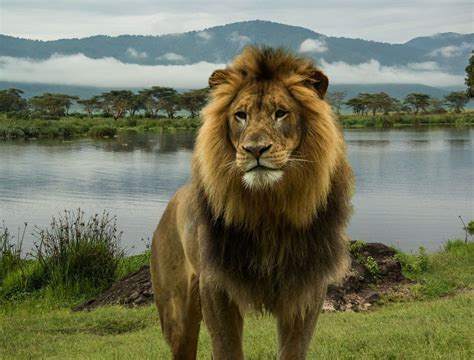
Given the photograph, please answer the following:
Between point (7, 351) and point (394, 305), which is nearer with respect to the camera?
point (7, 351)

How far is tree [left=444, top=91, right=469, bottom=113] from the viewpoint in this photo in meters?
127

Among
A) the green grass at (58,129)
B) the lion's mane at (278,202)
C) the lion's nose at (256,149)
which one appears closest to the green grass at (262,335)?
the lion's mane at (278,202)

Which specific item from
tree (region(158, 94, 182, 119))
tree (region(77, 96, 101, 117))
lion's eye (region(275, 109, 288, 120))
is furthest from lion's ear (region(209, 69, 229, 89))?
A: tree (region(77, 96, 101, 117))

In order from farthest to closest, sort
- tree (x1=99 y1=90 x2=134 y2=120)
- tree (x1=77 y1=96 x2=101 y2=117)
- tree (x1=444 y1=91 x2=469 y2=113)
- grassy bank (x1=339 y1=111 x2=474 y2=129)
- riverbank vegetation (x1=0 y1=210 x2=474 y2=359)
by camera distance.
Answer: tree (x1=444 y1=91 x2=469 y2=113)
tree (x1=77 y1=96 x2=101 y2=117)
tree (x1=99 y1=90 x2=134 y2=120)
grassy bank (x1=339 y1=111 x2=474 y2=129)
riverbank vegetation (x1=0 y1=210 x2=474 y2=359)

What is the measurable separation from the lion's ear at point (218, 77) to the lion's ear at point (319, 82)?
0.48 meters

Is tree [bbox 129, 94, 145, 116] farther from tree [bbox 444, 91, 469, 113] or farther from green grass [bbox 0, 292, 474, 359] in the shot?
green grass [bbox 0, 292, 474, 359]

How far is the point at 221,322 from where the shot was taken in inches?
170

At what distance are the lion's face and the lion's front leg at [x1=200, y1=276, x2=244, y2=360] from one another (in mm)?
898

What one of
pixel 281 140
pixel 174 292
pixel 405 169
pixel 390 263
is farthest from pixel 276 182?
pixel 405 169

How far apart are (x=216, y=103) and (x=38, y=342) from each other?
5.17 meters

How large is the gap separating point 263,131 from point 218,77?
0.64m

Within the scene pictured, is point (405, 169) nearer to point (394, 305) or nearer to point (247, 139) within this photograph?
point (394, 305)

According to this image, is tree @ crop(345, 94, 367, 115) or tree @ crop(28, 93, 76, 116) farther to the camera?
tree @ crop(345, 94, 367, 115)

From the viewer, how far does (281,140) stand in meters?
3.72
